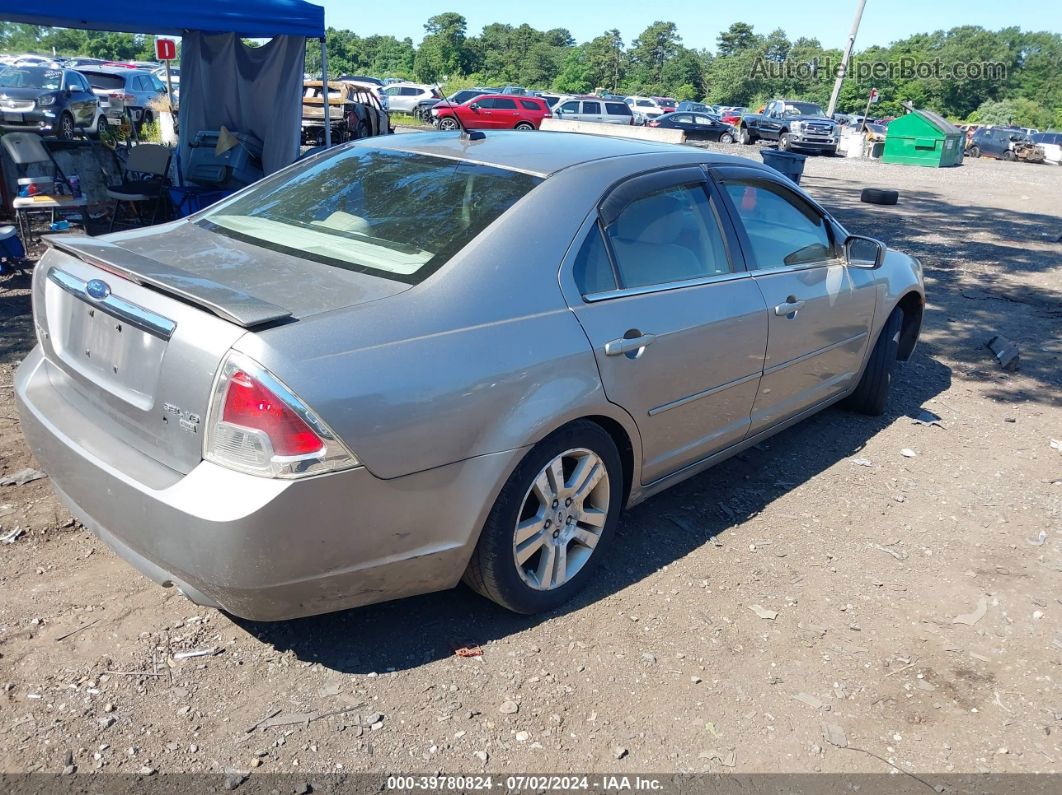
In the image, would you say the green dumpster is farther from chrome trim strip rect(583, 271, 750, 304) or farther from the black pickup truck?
chrome trim strip rect(583, 271, 750, 304)

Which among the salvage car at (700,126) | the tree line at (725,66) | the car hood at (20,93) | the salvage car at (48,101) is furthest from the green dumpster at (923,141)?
the tree line at (725,66)

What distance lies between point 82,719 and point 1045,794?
9.34ft

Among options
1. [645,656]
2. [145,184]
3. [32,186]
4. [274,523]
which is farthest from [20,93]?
[645,656]

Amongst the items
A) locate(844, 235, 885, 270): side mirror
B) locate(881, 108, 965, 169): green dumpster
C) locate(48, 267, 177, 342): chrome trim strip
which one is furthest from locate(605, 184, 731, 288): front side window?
locate(881, 108, 965, 169): green dumpster

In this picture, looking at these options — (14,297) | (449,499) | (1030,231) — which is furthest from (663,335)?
(1030,231)

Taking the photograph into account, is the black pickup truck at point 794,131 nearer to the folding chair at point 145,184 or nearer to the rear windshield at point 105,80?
the rear windshield at point 105,80

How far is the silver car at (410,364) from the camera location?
232cm

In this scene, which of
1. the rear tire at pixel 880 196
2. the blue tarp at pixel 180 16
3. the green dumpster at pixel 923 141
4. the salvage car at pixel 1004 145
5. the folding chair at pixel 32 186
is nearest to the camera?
the blue tarp at pixel 180 16

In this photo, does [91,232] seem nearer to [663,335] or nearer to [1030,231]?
[663,335]

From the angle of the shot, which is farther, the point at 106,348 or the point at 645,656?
the point at 645,656

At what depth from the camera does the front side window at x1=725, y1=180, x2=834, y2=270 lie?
3945mm

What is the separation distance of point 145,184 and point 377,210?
7.24m

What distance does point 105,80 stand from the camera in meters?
23.5

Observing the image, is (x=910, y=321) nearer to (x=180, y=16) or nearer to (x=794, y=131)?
(x=180, y=16)
